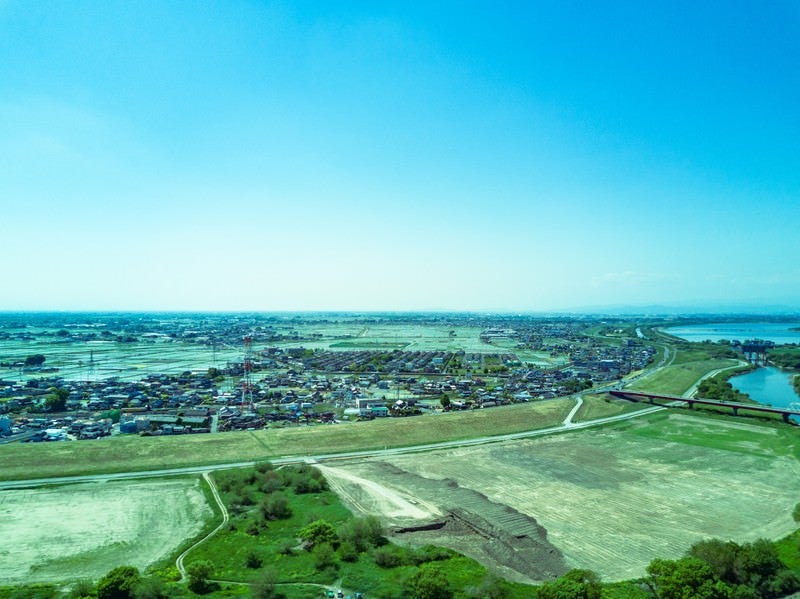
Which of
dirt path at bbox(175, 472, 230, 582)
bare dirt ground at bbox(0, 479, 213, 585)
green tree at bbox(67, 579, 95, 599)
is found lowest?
bare dirt ground at bbox(0, 479, 213, 585)

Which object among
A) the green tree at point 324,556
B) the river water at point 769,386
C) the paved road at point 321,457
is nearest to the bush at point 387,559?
the green tree at point 324,556

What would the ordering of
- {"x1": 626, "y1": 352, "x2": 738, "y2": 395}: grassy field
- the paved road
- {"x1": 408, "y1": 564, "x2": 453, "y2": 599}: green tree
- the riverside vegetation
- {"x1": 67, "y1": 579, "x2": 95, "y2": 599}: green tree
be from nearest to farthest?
{"x1": 408, "y1": 564, "x2": 453, "y2": 599}: green tree < the riverside vegetation < {"x1": 67, "y1": 579, "x2": 95, "y2": 599}: green tree < the paved road < {"x1": 626, "y1": 352, "x2": 738, "y2": 395}: grassy field

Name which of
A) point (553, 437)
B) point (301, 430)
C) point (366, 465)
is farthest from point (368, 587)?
point (553, 437)

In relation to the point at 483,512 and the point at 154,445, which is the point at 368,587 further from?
the point at 154,445

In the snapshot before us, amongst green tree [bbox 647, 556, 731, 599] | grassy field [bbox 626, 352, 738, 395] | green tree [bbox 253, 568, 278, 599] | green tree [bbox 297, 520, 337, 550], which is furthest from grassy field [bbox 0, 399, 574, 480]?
green tree [bbox 647, 556, 731, 599]

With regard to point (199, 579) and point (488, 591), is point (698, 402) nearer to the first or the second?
point (488, 591)

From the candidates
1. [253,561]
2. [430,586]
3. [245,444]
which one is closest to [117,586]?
[253,561]

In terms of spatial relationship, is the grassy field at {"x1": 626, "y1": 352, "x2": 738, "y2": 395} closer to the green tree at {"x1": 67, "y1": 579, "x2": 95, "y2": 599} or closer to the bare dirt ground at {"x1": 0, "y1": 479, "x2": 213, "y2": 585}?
the bare dirt ground at {"x1": 0, "y1": 479, "x2": 213, "y2": 585}
